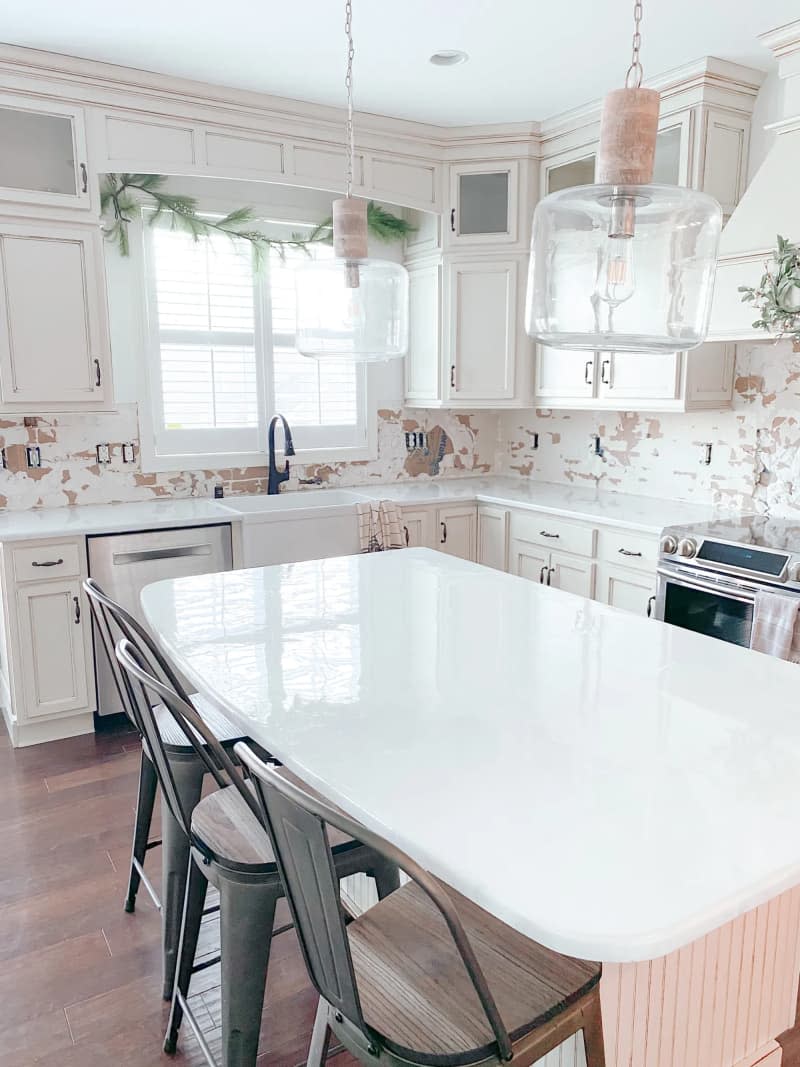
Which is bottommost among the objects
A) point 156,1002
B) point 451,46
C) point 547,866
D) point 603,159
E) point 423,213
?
point 156,1002

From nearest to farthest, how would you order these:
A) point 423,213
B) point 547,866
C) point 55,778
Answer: point 547,866
point 55,778
point 423,213

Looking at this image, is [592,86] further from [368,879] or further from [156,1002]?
[156,1002]

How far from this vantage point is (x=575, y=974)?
1169 millimetres

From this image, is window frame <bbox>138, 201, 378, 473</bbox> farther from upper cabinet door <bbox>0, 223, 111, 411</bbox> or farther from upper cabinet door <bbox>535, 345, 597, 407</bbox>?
upper cabinet door <bbox>535, 345, 597, 407</bbox>

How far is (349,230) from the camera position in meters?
1.81

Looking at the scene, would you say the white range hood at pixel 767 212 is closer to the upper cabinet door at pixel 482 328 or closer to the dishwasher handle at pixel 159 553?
the upper cabinet door at pixel 482 328

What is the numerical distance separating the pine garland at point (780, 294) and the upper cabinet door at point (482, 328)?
1.51 metres

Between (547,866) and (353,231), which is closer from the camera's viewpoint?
(547,866)

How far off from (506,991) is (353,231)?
1.51 m

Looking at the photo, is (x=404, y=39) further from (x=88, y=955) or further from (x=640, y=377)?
(x=88, y=955)

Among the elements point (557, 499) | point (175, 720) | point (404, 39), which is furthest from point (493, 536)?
point (175, 720)

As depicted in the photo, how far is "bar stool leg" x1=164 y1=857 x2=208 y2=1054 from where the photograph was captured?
5.69 ft

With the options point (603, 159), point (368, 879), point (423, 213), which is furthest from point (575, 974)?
point (423, 213)

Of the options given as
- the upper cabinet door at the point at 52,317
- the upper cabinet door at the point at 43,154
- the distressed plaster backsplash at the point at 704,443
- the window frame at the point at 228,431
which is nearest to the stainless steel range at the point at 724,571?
the distressed plaster backsplash at the point at 704,443
